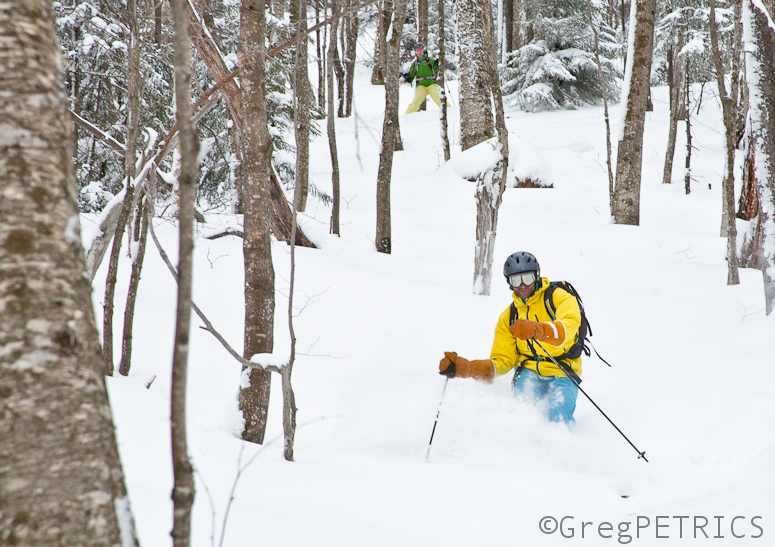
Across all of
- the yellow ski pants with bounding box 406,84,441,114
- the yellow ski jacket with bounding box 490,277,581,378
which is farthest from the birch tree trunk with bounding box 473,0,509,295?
the yellow ski pants with bounding box 406,84,441,114

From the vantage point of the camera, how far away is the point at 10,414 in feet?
3.07

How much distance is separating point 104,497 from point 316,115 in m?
13.3

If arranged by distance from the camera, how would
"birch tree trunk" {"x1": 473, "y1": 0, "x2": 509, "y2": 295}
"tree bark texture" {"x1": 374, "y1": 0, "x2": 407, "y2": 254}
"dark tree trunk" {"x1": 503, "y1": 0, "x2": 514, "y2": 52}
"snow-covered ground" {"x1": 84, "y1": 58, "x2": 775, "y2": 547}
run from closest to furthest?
"snow-covered ground" {"x1": 84, "y1": 58, "x2": 775, "y2": 547}, "birch tree trunk" {"x1": 473, "y1": 0, "x2": 509, "y2": 295}, "tree bark texture" {"x1": 374, "y1": 0, "x2": 407, "y2": 254}, "dark tree trunk" {"x1": 503, "y1": 0, "x2": 514, "y2": 52}

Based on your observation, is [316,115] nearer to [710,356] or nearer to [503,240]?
[503,240]

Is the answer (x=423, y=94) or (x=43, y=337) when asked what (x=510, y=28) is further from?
(x=43, y=337)

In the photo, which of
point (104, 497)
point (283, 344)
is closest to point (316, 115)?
point (283, 344)

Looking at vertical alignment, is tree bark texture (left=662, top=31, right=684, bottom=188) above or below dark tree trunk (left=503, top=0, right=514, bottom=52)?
below

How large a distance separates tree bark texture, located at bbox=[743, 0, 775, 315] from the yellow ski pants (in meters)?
12.6

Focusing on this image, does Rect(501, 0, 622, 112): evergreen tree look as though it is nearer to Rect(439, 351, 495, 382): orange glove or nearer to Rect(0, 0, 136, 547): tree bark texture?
Rect(439, 351, 495, 382): orange glove

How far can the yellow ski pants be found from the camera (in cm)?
1755

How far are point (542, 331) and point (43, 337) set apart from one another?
386cm

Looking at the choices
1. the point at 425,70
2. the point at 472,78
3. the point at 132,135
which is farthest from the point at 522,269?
the point at 425,70

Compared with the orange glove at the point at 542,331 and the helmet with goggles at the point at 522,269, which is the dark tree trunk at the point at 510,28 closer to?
the helmet with goggles at the point at 522,269

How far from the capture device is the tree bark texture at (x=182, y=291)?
107 cm
